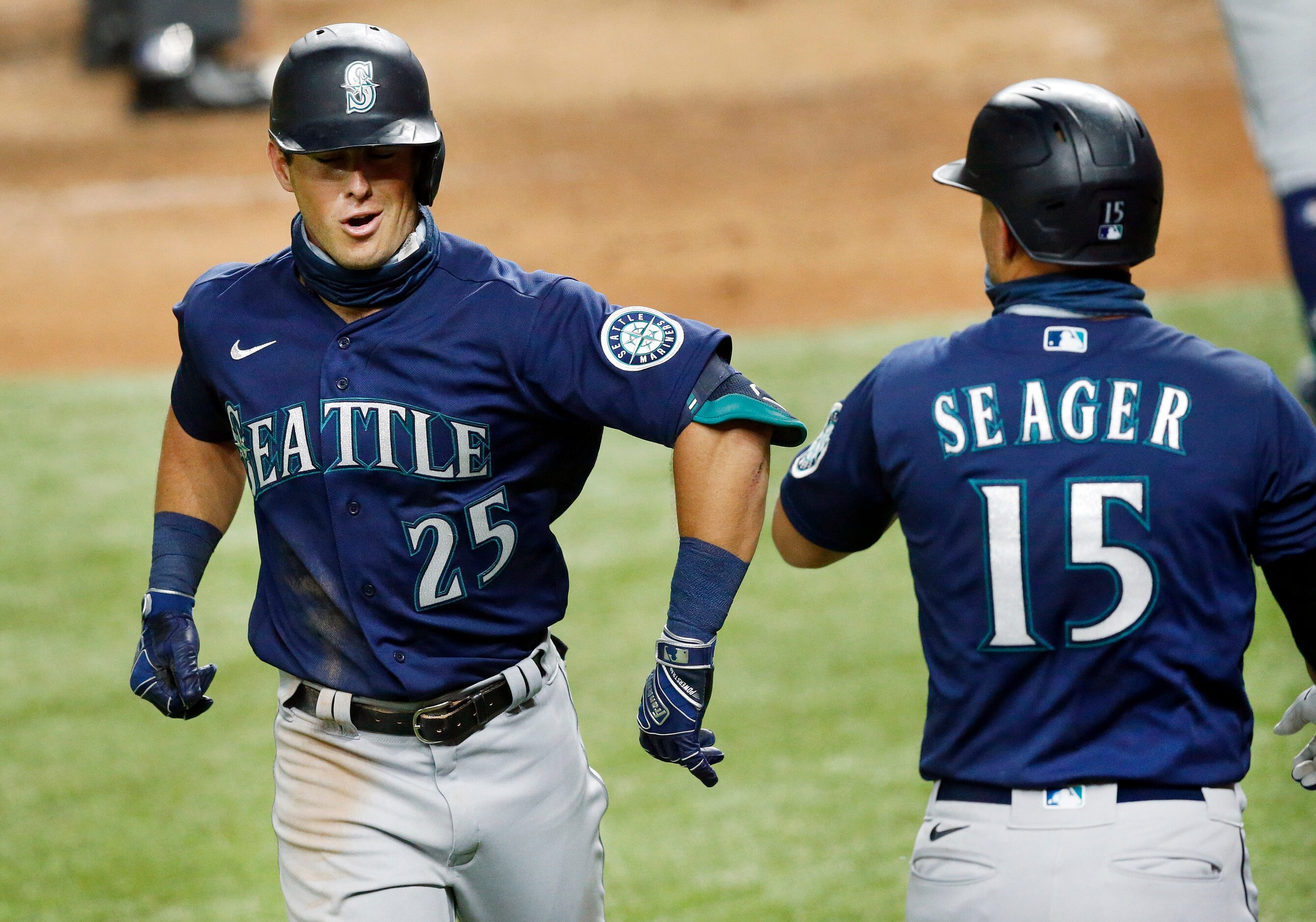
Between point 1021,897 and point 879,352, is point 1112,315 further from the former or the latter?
point 879,352

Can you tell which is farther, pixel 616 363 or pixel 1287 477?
pixel 616 363

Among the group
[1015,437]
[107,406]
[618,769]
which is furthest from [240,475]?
[107,406]

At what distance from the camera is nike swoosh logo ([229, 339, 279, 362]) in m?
3.00

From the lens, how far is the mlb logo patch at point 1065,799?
2.32 metres

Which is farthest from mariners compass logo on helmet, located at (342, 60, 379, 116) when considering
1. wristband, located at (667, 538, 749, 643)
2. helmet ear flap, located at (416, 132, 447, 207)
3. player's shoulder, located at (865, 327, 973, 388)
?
player's shoulder, located at (865, 327, 973, 388)

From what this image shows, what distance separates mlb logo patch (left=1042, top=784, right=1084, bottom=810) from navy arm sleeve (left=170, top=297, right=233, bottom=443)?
173cm

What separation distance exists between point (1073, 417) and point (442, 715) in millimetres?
1257

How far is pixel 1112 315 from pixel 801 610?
14.4 feet

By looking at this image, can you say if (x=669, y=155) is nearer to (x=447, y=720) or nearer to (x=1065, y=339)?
(x=447, y=720)

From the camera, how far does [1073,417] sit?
7.67 feet

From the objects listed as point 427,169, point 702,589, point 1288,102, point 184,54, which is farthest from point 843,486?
point 184,54

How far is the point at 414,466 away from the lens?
2.88 meters

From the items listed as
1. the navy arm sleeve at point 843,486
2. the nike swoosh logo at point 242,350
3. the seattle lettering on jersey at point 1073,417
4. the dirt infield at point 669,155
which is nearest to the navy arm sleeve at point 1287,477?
the seattle lettering on jersey at point 1073,417

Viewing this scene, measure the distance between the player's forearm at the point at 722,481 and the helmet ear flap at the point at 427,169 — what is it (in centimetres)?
72
